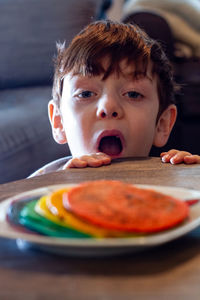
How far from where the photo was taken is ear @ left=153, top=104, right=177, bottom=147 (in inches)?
61.8

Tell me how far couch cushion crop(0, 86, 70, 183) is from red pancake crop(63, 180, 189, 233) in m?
1.15

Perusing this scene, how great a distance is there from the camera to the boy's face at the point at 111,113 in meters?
1.30

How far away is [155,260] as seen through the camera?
504mm

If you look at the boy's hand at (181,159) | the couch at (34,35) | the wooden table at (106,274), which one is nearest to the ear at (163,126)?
the boy's hand at (181,159)

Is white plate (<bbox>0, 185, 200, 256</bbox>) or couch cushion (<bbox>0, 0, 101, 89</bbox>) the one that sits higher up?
couch cushion (<bbox>0, 0, 101, 89</bbox>)

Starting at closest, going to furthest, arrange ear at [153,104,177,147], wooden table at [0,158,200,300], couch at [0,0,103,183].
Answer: wooden table at [0,158,200,300] → ear at [153,104,177,147] → couch at [0,0,103,183]

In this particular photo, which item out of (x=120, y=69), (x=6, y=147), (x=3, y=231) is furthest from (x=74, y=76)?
(x=3, y=231)

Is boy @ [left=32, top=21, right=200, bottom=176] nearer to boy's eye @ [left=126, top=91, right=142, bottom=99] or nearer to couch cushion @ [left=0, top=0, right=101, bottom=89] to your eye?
boy's eye @ [left=126, top=91, right=142, bottom=99]

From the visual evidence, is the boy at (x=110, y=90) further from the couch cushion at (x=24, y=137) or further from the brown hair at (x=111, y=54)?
the couch cushion at (x=24, y=137)

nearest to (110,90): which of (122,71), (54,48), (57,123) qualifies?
(122,71)

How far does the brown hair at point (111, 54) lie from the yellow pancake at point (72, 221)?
31.9 inches

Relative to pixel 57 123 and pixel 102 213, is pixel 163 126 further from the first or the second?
pixel 102 213

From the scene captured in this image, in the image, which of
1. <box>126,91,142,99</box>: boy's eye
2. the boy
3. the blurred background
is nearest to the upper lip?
the boy

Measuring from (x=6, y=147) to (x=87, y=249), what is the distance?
1.24 meters
